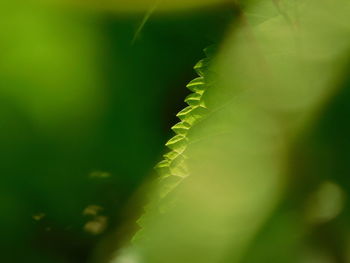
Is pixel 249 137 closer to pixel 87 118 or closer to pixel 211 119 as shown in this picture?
pixel 211 119

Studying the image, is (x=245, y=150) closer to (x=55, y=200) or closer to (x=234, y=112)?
(x=234, y=112)

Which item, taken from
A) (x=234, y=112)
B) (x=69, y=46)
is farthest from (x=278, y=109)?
(x=69, y=46)

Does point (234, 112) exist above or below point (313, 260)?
above

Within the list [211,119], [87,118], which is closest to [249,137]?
[211,119]

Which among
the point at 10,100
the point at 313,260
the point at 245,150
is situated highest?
the point at 10,100

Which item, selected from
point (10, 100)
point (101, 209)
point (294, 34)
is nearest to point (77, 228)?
point (101, 209)

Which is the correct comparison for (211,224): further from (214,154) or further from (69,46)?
(69,46)
